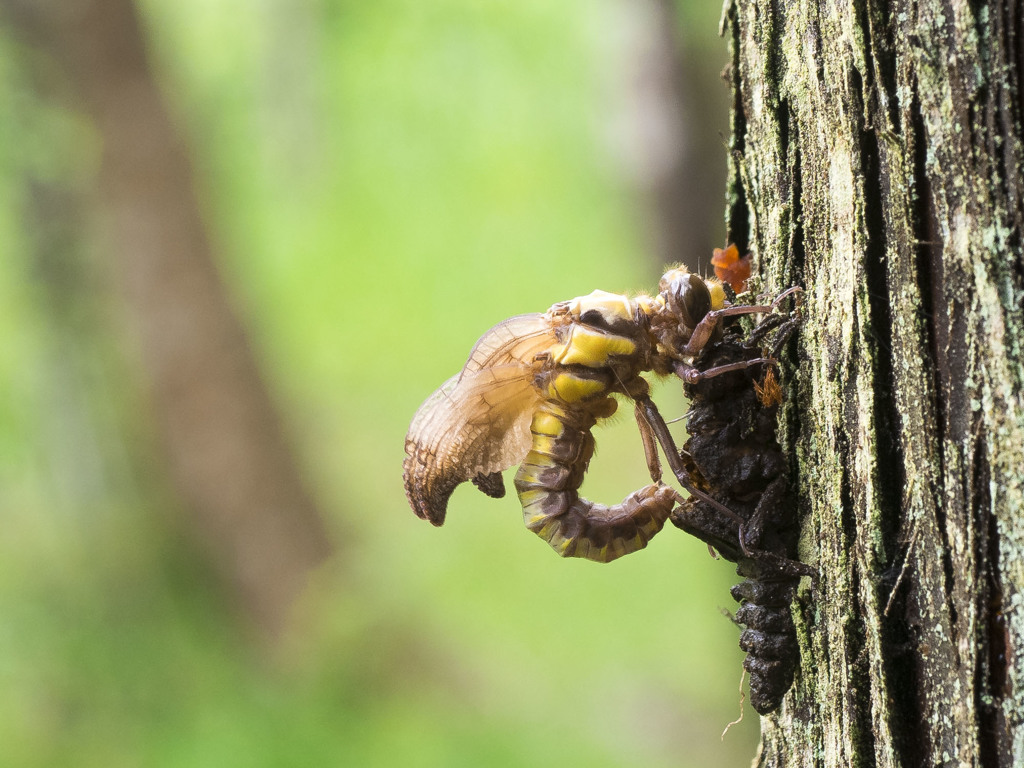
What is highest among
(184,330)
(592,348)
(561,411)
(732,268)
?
(184,330)

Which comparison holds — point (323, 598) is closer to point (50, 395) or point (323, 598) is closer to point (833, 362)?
point (50, 395)

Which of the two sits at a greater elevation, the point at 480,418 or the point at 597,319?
the point at 597,319

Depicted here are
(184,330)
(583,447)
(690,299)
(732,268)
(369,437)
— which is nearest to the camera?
(690,299)

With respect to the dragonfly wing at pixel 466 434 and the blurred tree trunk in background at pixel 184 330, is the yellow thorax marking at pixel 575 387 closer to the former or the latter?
the dragonfly wing at pixel 466 434

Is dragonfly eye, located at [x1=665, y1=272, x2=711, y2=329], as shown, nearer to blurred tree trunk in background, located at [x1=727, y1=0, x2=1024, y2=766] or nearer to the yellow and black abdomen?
the yellow and black abdomen

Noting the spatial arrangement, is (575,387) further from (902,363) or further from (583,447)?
(902,363)

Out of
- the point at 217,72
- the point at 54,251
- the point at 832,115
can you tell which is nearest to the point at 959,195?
the point at 832,115

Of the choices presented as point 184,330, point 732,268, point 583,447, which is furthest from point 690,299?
point 184,330
